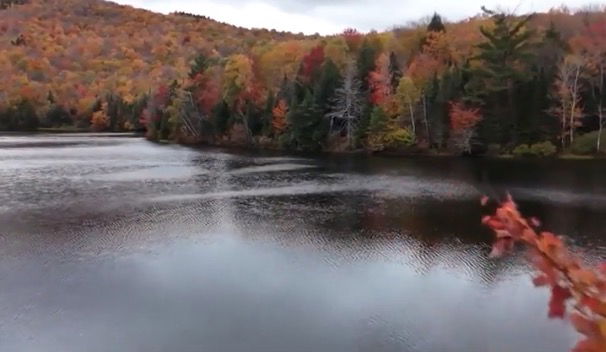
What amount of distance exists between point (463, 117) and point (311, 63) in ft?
71.1

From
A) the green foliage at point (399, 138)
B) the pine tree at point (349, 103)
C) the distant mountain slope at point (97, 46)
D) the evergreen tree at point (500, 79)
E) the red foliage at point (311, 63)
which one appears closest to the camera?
the evergreen tree at point (500, 79)

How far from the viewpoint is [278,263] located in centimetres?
1750

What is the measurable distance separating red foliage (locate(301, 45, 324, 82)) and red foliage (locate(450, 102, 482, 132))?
18755mm

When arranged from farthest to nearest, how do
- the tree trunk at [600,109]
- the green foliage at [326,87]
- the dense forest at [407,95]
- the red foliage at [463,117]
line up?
the green foliage at [326,87]
the red foliage at [463,117]
the dense forest at [407,95]
the tree trunk at [600,109]

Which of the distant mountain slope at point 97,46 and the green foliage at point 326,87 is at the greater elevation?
the distant mountain slope at point 97,46

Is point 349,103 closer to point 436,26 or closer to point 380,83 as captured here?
point 380,83

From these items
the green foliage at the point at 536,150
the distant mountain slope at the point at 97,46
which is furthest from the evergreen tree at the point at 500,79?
the distant mountain slope at the point at 97,46

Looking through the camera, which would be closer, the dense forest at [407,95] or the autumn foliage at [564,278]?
the autumn foliage at [564,278]

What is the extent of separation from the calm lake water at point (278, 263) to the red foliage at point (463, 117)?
41.0ft

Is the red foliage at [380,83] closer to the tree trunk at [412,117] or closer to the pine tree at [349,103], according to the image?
the pine tree at [349,103]

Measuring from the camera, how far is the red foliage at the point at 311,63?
6206 centimetres

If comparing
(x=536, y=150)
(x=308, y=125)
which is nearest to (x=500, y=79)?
(x=536, y=150)

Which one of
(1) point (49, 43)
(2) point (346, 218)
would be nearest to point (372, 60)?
(2) point (346, 218)

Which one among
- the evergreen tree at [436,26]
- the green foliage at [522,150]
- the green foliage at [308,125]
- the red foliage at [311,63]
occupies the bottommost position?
the green foliage at [522,150]
